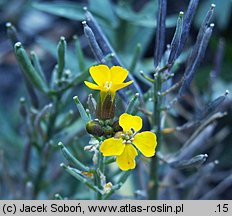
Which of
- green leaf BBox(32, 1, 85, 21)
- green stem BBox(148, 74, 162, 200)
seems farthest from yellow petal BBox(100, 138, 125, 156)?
green leaf BBox(32, 1, 85, 21)

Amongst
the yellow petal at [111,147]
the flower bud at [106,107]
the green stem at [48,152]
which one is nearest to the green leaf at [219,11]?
the green stem at [48,152]

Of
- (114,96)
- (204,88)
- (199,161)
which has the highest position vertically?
(114,96)

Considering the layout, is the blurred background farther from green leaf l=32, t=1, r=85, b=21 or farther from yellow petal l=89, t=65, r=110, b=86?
yellow petal l=89, t=65, r=110, b=86

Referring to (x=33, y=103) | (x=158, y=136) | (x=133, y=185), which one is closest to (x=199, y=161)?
(x=158, y=136)

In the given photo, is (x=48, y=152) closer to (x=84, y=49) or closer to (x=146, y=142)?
(x=146, y=142)

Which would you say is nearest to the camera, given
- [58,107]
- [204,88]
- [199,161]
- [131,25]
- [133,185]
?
[199,161]

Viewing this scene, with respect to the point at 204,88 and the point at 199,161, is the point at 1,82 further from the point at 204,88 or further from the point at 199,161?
the point at 199,161
